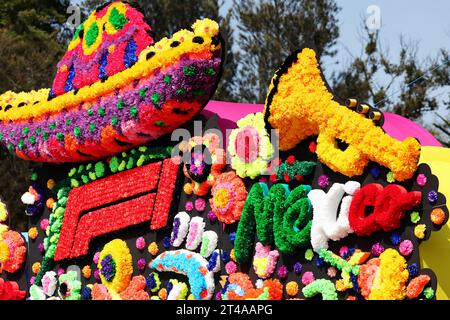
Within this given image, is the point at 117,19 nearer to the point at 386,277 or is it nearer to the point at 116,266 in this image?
the point at 116,266

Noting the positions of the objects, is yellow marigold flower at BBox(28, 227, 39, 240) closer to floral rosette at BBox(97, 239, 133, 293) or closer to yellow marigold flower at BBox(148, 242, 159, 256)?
floral rosette at BBox(97, 239, 133, 293)

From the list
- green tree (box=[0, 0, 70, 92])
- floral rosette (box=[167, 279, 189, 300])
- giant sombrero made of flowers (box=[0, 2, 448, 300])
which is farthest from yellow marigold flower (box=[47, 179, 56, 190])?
green tree (box=[0, 0, 70, 92])

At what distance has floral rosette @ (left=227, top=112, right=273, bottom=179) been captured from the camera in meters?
6.66

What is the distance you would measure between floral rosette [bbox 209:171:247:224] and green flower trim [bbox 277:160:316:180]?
1.46 ft

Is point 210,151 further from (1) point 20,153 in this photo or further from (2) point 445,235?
(1) point 20,153

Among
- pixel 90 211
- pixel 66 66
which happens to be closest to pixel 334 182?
pixel 90 211

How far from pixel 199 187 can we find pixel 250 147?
71 cm

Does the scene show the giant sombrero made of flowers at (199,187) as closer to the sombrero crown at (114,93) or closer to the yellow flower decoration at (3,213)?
the sombrero crown at (114,93)

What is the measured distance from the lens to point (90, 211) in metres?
8.40

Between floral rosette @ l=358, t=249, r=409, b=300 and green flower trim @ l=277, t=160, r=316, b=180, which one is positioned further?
green flower trim @ l=277, t=160, r=316, b=180

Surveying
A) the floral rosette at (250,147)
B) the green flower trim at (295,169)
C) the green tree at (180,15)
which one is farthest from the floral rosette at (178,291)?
the green tree at (180,15)

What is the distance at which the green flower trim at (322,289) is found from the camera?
19.7 ft

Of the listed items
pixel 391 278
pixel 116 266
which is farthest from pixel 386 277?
pixel 116 266

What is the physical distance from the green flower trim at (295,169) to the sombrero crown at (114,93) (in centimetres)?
107
